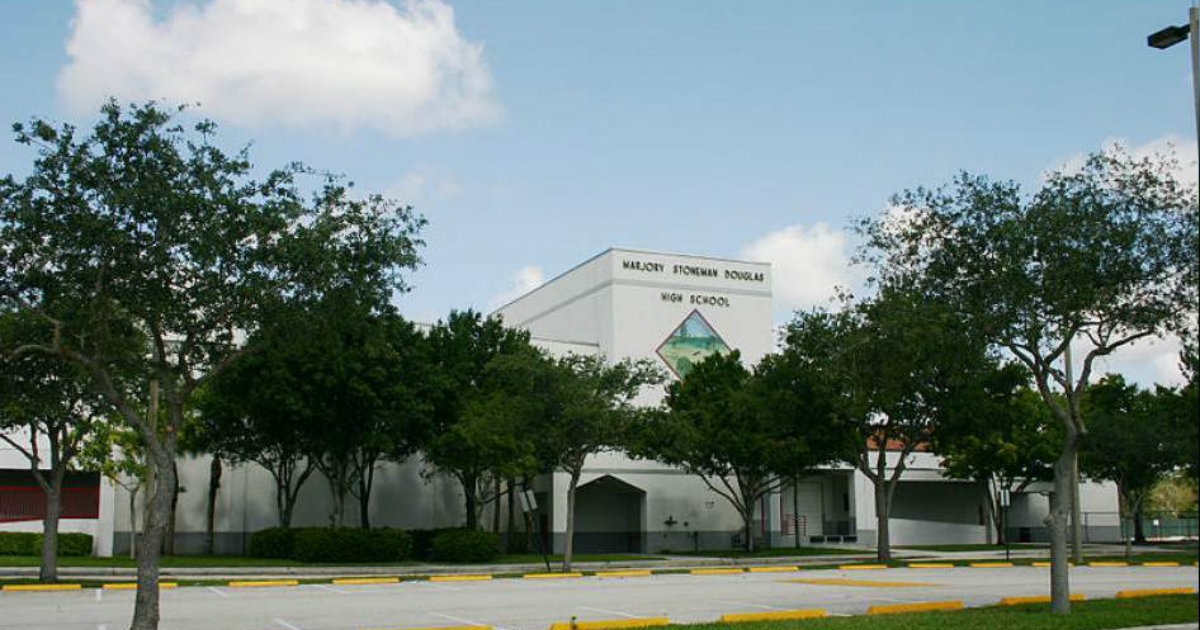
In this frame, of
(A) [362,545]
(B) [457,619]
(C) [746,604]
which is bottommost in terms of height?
(A) [362,545]

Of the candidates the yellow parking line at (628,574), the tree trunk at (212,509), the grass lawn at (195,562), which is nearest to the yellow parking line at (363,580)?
the grass lawn at (195,562)

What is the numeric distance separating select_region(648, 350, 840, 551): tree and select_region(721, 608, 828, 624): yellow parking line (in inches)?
822

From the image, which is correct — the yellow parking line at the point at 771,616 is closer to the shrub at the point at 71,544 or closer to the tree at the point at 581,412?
the tree at the point at 581,412

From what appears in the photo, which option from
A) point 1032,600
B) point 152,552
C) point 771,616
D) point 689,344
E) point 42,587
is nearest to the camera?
point 152,552

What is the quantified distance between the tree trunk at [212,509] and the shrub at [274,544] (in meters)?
4.29

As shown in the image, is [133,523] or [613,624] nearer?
[613,624]

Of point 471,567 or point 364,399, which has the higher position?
point 364,399

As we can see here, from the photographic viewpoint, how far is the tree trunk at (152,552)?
16719 mm

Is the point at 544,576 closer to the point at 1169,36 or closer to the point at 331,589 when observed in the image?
the point at 331,589

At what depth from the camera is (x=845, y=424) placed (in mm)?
44938

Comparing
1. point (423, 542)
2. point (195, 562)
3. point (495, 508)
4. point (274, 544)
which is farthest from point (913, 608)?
point (495, 508)

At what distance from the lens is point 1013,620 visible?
712 inches

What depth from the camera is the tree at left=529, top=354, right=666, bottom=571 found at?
39.8 metres

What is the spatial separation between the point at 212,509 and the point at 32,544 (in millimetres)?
6866
